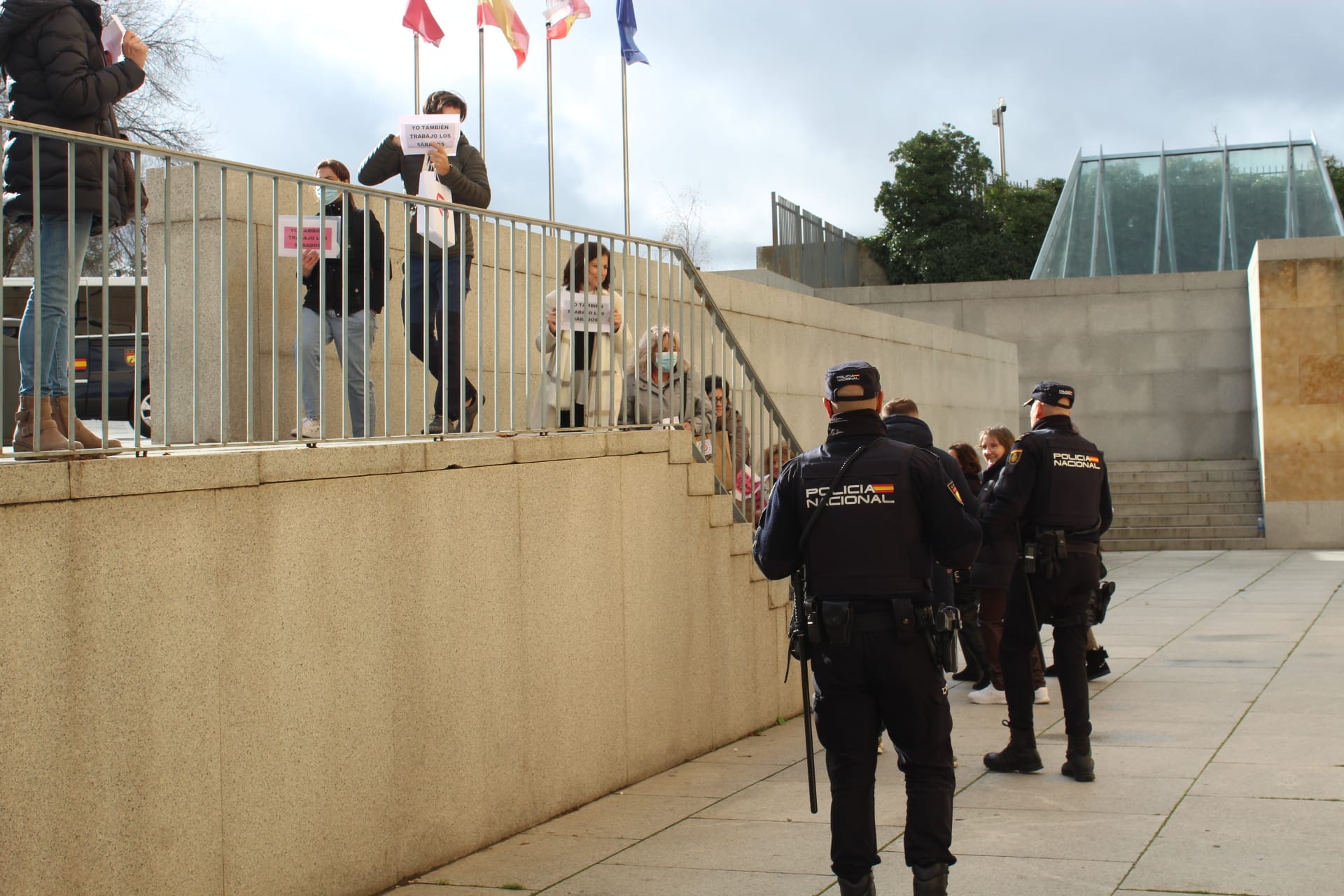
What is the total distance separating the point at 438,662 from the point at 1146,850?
2971 millimetres

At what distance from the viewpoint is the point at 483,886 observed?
5.46 meters

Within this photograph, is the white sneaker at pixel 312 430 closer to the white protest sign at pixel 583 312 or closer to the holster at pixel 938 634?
the white protest sign at pixel 583 312

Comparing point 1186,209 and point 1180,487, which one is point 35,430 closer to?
point 1180,487

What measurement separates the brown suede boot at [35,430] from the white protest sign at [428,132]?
114 inches

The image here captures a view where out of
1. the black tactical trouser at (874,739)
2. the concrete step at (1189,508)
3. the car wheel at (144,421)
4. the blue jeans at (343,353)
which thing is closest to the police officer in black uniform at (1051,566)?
the black tactical trouser at (874,739)

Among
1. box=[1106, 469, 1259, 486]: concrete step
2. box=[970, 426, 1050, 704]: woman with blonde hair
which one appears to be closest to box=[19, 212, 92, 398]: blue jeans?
box=[970, 426, 1050, 704]: woman with blonde hair

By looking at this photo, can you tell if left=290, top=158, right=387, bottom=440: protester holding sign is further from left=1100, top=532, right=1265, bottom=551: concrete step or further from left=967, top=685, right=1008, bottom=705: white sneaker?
left=1100, top=532, right=1265, bottom=551: concrete step

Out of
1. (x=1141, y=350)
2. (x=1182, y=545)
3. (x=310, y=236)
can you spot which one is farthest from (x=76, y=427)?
(x=1141, y=350)

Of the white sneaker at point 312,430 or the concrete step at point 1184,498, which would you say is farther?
the concrete step at point 1184,498

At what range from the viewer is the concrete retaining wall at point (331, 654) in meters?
4.15

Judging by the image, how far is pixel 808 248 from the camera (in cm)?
2927

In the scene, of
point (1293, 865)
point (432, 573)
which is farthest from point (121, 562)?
point (1293, 865)

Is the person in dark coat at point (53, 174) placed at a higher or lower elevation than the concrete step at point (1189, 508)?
higher

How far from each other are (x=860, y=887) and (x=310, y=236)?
10.7 ft
